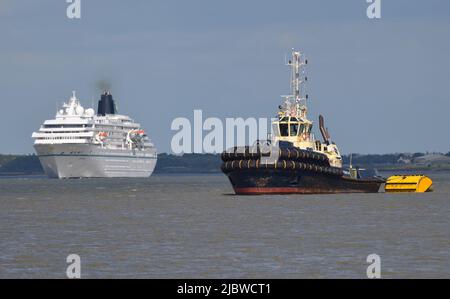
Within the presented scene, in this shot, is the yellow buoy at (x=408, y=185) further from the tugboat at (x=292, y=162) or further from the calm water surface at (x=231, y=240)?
the calm water surface at (x=231, y=240)

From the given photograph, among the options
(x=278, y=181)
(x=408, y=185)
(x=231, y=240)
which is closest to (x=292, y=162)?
(x=278, y=181)

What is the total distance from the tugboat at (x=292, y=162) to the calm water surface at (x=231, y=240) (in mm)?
7137

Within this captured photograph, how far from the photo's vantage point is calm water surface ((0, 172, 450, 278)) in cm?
3897

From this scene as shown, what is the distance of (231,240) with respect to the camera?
50.0 meters

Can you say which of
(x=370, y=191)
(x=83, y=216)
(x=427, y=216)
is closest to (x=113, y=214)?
(x=83, y=216)

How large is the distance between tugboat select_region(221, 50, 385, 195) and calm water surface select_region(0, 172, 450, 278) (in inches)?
281

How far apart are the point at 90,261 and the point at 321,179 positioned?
53.1 m

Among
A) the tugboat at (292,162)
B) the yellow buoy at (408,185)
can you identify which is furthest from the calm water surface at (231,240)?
the yellow buoy at (408,185)

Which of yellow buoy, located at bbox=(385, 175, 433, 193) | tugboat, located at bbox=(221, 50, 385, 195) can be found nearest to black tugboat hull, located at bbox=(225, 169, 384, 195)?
tugboat, located at bbox=(221, 50, 385, 195)

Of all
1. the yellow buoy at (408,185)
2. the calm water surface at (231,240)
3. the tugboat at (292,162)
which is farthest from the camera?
the yellow buoy at (408,185)

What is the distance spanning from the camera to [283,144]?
9362 centimetres

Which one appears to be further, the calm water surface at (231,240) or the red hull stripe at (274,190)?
the red hull stripe at (274,190)

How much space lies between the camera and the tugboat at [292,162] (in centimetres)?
8856

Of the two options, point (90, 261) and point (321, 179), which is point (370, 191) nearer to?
point (321, 179)
